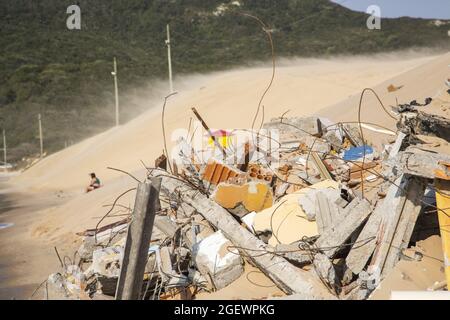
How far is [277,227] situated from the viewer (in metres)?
5.49

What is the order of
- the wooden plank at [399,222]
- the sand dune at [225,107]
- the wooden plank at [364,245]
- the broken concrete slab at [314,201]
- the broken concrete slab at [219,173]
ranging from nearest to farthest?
the wooden plank at [399,222] < the wooden plank at [364,245] < the broken concrete slab at [314,201] < the broken concrete slab at [219,173] < the sand dune at [225,107]

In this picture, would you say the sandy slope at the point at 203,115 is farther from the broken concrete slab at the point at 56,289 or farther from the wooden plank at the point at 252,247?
the broken concrete slab at the point at 56,289

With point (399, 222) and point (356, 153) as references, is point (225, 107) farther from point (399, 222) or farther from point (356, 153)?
point (399, 222)

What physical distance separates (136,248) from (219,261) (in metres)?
1.26

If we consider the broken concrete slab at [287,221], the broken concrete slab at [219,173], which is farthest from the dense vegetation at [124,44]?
the broken concrete slab at [287,221]

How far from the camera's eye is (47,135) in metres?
42.4

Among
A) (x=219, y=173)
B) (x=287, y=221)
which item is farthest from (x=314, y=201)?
(x=219, y=173)

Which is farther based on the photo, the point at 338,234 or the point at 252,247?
the point at 252,247

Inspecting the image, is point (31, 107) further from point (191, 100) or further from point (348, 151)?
point (348, 151)

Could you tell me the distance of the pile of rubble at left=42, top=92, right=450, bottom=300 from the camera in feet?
14.8

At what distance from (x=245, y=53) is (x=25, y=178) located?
25.7 meters

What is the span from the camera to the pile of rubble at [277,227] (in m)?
4.50

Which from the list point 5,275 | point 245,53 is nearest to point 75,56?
point 245,53

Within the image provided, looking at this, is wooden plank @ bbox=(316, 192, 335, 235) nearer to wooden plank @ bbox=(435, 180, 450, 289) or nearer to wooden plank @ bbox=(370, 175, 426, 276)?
wooden plank @ bbox=(370, 175, 426, 276)
